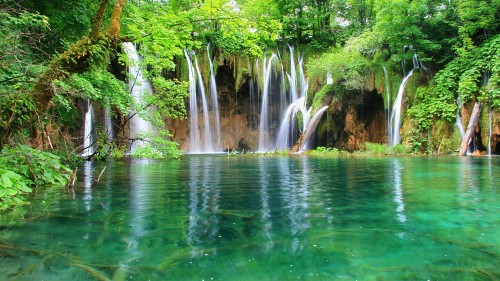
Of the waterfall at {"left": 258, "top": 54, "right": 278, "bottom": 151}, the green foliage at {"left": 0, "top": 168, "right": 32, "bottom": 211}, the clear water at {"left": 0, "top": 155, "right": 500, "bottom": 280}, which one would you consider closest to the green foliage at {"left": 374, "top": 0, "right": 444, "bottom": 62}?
the waterfall at {"left": 258, "top": 54, "right": 278, "bottom": 151}

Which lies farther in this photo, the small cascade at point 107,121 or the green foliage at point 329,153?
the green foliage at point 329,153

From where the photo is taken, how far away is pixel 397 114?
24797mm

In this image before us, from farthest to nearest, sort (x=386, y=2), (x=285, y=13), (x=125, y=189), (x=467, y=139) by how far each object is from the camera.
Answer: (x=285, y=13)
(x=386, y=2)
(x=467, y=139)
(x=125, y=189)

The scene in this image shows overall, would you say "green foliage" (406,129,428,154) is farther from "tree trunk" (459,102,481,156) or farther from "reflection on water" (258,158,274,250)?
"reflection on water" (258,158,274,250)

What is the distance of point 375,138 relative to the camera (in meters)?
27.1

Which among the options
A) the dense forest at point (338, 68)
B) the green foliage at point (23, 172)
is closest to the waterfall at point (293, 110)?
the dense forest at point (338, 68)

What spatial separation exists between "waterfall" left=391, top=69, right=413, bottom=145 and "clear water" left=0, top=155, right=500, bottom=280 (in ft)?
58.0

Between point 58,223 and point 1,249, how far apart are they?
3.84 feet

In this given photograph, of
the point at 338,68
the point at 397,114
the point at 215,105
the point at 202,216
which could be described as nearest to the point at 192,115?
the point at 215,105

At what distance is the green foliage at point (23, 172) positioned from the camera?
596cm

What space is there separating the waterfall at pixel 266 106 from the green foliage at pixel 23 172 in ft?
74.2

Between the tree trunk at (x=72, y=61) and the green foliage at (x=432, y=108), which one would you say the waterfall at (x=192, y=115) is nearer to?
the green foliage at (x=432, y=108)

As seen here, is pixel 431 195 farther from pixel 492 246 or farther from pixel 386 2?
pixel 386 2

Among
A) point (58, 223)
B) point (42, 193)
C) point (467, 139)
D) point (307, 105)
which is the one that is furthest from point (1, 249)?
point (307, 105)
